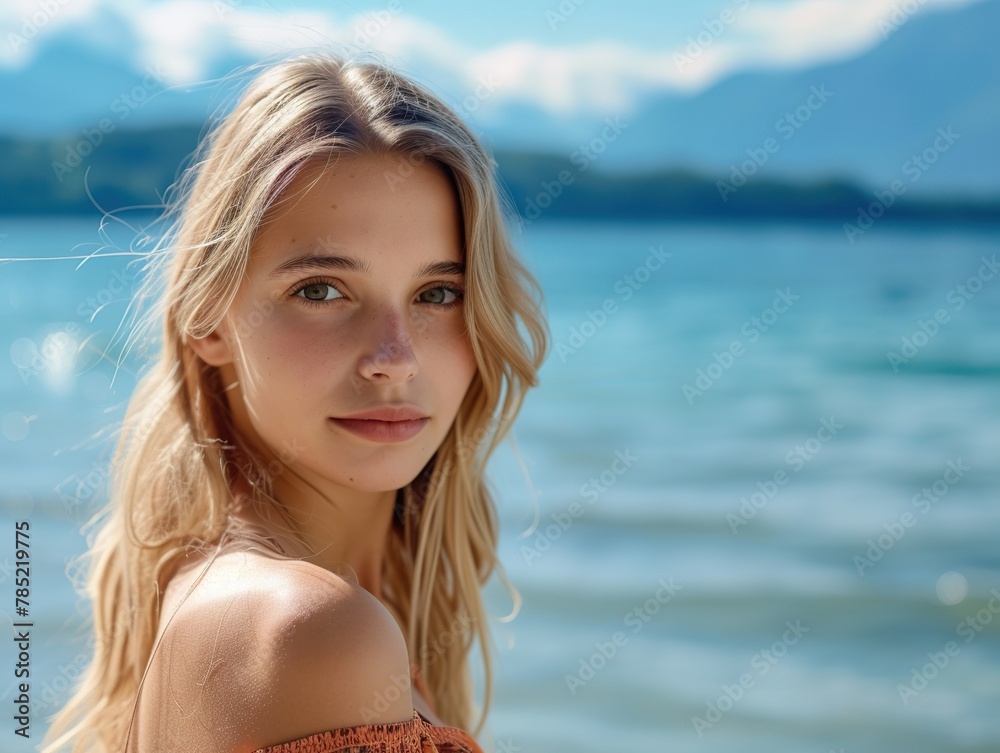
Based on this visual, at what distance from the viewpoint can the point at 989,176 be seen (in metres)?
29.7

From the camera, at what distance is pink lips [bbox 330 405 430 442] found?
192 centimetres

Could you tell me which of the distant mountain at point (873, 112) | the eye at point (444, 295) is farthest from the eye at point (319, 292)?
the distant mountain at point (873, 112)

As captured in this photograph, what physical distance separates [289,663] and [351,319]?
616mm

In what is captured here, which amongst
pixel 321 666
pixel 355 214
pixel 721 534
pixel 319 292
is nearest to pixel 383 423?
pixel 319 292

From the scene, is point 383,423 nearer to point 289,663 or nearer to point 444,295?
point 444,295

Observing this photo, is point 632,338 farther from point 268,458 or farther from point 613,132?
point 613,132

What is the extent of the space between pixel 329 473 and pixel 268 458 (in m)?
0.17

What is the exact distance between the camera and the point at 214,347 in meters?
2.05

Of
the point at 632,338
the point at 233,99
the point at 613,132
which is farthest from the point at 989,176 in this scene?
the point at 233,99

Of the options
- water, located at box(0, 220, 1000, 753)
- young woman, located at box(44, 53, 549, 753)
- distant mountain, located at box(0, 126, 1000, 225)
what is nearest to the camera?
young woman, located at box(44, 53, 549, 753)

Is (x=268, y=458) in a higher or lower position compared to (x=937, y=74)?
lower

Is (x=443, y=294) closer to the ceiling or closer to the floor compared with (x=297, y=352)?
closer to the ceiling

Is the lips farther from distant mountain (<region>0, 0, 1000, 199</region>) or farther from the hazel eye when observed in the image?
distant mountain (<region>0, 0, 1000, 199</region>)

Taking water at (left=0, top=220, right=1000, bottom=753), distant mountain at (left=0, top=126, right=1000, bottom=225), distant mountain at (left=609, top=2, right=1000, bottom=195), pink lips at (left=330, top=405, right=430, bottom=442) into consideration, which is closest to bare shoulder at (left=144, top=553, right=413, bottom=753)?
pink lips at (left=330, top=405, right=430, bottom=442)
